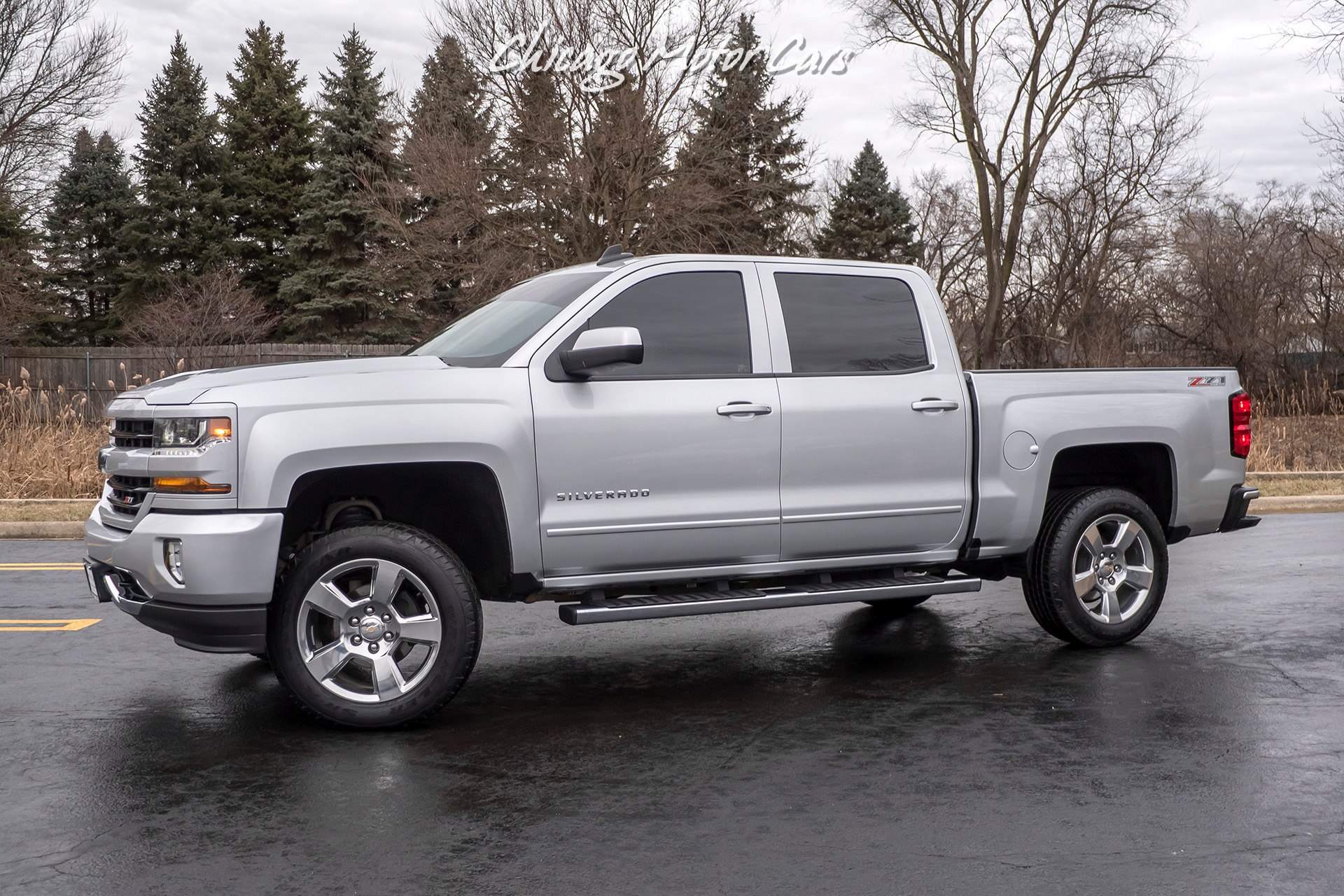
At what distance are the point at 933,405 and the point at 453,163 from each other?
20639mm

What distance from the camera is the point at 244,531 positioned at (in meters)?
5.00

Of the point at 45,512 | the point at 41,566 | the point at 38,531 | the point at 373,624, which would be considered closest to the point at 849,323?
the point at 373,624

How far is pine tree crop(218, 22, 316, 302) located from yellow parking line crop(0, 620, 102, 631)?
132 ft

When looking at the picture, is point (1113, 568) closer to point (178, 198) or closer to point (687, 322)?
point (687, 322)

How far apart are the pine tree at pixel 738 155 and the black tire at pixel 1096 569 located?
1905 centimetres

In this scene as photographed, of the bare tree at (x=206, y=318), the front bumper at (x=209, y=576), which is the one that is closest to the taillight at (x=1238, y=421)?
the front bumper at (x=209, y=576)

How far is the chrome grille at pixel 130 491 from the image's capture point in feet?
17.1

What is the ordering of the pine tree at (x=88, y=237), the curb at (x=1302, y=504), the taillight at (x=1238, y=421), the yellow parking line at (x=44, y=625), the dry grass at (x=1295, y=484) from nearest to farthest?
the taillight at (x=1238, y=421) → the yellow parking line at (x=44, y=625) → the curb at (x=1302, y=504) → the dry grass at (x=1295, y=484) → the pine tree at (x=88, y=237)

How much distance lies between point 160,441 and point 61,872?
1.98 m

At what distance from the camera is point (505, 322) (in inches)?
241

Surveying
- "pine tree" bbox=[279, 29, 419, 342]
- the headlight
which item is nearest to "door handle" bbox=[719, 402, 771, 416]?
the headlight

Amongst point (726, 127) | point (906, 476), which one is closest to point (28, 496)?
point (906, 476)

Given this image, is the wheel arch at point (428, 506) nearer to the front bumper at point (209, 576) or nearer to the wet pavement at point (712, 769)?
the front bumper at point (209, 576)

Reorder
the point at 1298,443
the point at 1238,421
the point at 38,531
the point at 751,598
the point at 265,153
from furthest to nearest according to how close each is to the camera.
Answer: the point at 265,153, the point at 1298,443, the point at 38,531, the point at 1238,421, the point at 751,598
